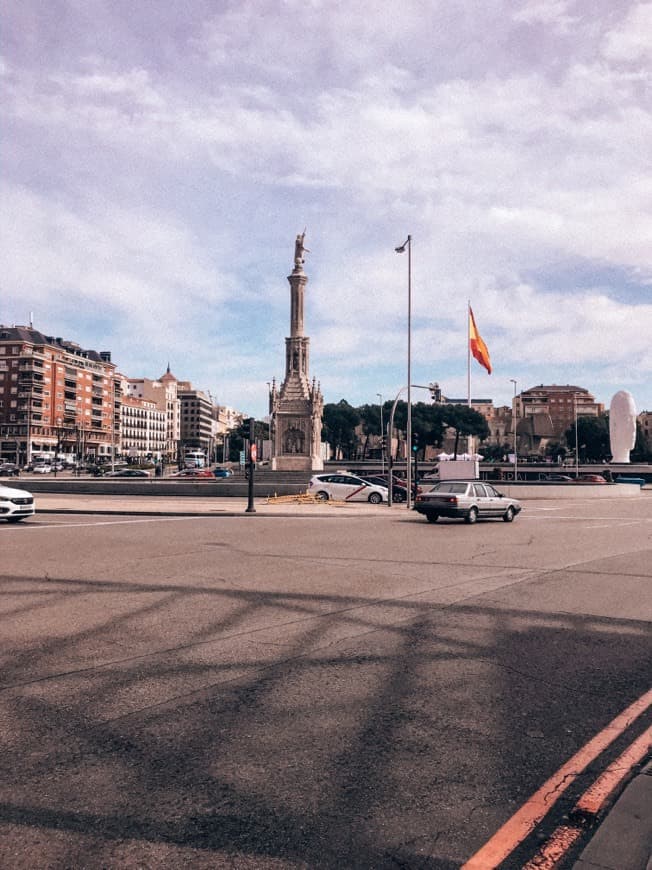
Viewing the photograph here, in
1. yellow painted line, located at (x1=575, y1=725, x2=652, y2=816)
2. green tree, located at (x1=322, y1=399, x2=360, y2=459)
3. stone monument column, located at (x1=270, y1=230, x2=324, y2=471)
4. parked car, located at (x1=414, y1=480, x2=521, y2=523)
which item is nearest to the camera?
yellow painted line, located at (x1=575, y1=725, x2=652, y2=816)

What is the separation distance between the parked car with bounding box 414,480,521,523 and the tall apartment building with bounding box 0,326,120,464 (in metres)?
85.3

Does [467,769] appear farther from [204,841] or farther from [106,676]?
[106,676]

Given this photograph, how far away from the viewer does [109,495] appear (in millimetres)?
37312

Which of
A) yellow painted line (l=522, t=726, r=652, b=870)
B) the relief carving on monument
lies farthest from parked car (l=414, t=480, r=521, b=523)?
the relief carving on monument

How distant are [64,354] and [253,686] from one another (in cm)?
12156

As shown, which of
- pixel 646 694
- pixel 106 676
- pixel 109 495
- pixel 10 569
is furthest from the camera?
pixel 109 495

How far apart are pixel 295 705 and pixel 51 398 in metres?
118

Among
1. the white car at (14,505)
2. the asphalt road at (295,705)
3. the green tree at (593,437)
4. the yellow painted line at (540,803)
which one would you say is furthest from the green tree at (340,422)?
the yellow painted line at (540,803)

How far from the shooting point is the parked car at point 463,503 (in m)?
21.0

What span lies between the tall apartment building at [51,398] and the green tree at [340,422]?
41.1m

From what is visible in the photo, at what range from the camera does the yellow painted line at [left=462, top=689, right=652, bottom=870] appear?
9.87 feet

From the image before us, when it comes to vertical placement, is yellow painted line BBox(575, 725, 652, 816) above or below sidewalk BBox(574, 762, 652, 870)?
below

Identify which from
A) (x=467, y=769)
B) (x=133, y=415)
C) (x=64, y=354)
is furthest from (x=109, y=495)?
(x=133, y=415)

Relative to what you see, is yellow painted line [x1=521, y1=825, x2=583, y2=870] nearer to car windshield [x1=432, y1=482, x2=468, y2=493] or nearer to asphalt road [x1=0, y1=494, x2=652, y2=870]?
asphalt road [x1=0, y1=494, x2=652, y2=870]
